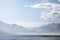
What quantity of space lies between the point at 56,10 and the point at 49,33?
0.25 meters

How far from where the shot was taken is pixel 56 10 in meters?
1.39

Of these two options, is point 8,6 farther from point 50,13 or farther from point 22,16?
point 50,13

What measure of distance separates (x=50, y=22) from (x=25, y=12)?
280 millimetres

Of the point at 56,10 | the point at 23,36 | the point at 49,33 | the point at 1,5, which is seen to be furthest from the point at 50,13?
the point at 1,5

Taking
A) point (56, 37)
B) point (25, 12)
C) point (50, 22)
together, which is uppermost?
point (25, 12)

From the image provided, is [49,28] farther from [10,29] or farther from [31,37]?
[10,29]

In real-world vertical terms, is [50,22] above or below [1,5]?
below

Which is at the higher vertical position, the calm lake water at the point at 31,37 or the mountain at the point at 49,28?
the mountain at the point at 49,28

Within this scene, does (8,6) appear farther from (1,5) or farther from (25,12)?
(25,12)

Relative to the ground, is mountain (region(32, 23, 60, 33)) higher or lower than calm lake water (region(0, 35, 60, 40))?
higher

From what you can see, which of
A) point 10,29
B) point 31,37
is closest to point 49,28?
point 31,37

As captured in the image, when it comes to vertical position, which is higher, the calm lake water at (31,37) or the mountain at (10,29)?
the mountain at (10,29)

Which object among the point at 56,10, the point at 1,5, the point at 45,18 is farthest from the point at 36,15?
the point at 1,5

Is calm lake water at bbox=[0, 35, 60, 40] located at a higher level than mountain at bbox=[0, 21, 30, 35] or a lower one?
lower
